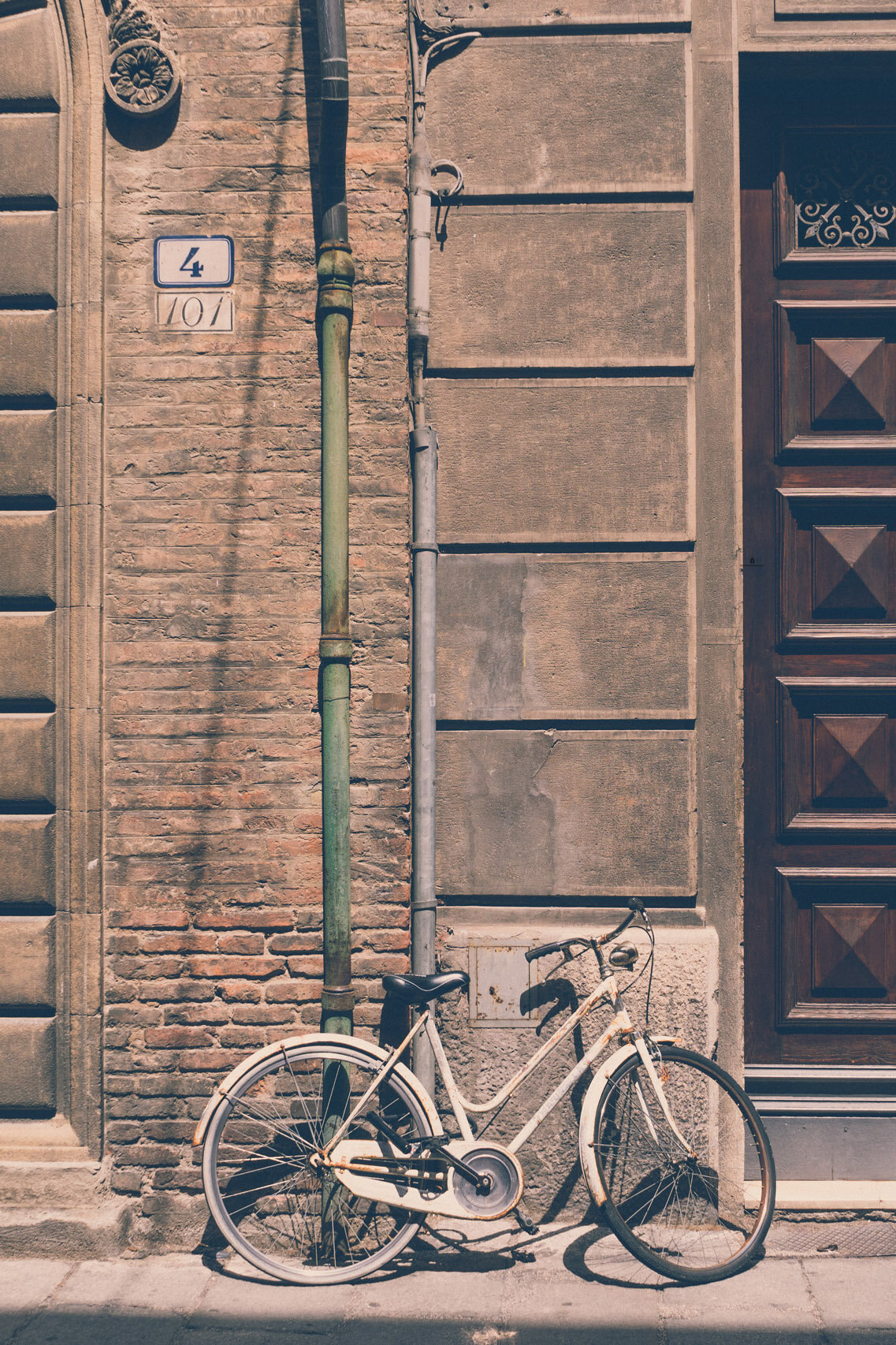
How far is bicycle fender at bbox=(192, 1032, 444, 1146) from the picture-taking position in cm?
358

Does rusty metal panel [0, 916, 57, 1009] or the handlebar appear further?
rusty metal panel [0, 916, 57, 1009]

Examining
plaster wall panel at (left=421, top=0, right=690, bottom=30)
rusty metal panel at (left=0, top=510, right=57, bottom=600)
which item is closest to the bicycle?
rusty metal panel at (left=0, top=510, right=57, bottom=600)

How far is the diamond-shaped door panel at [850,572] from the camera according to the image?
13.7ft

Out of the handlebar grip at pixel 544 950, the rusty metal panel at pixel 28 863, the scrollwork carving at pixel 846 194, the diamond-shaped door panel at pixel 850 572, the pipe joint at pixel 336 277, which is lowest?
the handlebar grip at pixel 544 950

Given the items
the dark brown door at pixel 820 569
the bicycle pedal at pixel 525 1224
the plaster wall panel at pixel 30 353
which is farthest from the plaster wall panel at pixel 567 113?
the bicycle pedal at pixel 525 1224

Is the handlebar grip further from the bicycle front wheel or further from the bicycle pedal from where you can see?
the bicycle pedal

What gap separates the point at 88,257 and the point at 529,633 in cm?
215

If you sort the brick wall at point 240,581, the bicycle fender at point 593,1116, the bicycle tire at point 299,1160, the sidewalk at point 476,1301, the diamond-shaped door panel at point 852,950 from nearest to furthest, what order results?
the sidewalk at point 476,1301, the bicycle fender at point 593,1116, the bicycle tire at point 299,1160, the brick wall at point 240,581, the diamond-shaped door panel at point 852,950

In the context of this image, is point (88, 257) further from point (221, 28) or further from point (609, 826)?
point (609, 826)

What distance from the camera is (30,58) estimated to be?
13.0 feet

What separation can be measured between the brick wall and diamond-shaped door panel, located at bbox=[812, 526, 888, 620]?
1.65m

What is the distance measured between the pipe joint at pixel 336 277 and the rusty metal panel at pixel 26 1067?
285cm

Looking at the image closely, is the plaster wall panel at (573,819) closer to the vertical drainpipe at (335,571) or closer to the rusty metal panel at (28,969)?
the vertical drainpipe at (335,571)

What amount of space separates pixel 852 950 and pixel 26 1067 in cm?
316
